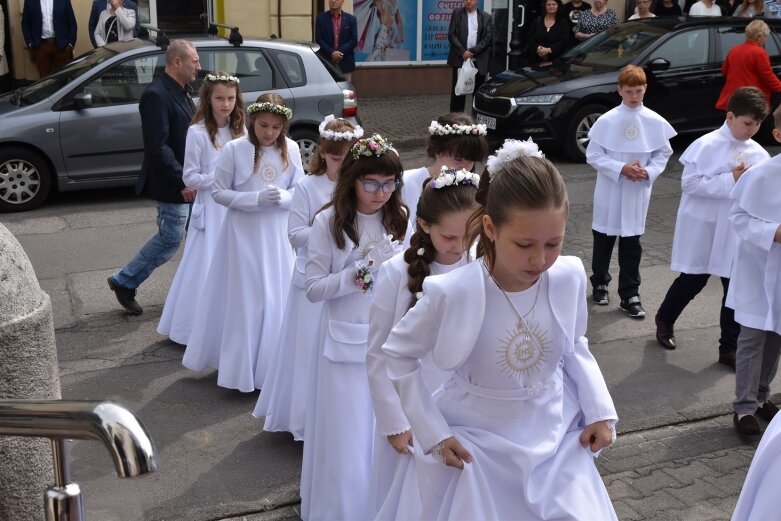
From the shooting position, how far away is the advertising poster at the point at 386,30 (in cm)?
1886

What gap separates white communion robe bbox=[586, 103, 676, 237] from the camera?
26.7ft

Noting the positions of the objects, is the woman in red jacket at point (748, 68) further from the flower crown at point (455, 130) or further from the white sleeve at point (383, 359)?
the white sleeve at point (383, 359)

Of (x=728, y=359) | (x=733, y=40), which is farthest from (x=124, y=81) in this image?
(x=733, y=40)

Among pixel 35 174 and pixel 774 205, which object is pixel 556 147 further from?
pixel 774 205

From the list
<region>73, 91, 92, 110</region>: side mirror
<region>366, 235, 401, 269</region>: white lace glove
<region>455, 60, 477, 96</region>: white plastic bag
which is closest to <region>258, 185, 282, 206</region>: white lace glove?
<region>366, 235, 401, 269</region>: white lace glove

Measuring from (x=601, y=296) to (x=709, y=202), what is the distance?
58.2 inches

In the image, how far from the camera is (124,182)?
1183 cm

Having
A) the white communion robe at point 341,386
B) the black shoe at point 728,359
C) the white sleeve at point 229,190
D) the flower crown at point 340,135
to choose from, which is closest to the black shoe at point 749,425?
the black shoe at point 728,359

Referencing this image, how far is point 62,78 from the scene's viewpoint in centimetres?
1171

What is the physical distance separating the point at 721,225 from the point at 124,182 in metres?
6.86

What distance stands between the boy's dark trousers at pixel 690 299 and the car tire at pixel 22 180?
682cm

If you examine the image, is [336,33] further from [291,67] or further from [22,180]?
[22,180]

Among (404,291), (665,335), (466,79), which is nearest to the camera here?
(404,291)

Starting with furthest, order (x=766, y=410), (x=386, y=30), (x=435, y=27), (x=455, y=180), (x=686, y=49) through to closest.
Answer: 1. (x=435, y=27)
2. (x=386, y=30)
3. (x=686, y=49)
4. (x=766, y=410)
5. (x=455, y=180)
